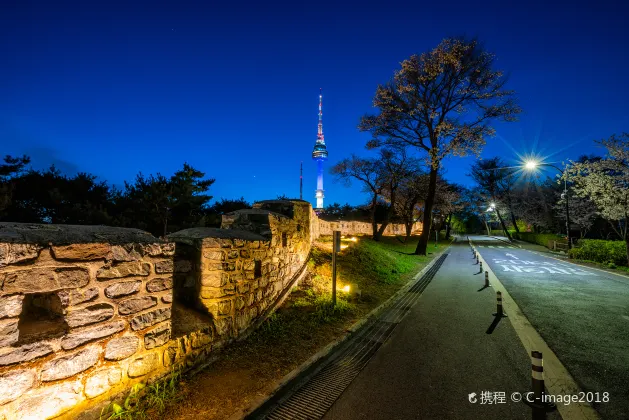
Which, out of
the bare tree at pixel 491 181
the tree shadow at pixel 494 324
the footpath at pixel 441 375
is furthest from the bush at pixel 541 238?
the footpath at pixel 441 375

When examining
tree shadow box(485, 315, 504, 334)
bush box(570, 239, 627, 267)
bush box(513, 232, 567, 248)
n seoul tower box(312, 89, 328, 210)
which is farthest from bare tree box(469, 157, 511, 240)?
n seoul tower box(312, 89, 328, 210)

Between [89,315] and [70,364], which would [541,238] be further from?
[70,364]

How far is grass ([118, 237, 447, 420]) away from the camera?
3125 millimetres

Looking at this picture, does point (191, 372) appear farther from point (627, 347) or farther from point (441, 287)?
point (441, 287)

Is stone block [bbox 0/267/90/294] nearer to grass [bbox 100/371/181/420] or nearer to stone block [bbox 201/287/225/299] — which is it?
grass [bbox 100/371/181/420]

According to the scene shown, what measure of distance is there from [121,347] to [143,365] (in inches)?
14.5

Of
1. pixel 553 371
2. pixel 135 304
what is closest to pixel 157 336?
pixel 135 304

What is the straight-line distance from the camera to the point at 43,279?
2381 millimetres

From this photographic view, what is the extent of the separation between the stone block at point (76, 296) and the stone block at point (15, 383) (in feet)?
1.73

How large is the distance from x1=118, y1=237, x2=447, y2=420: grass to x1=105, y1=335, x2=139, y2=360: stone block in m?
0.54

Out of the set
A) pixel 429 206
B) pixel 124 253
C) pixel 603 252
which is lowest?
pixel 603 252

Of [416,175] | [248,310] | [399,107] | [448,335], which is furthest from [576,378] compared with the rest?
[416,175]

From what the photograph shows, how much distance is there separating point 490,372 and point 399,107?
1766cm

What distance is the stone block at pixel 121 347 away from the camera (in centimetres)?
282
